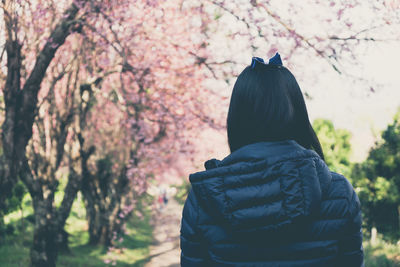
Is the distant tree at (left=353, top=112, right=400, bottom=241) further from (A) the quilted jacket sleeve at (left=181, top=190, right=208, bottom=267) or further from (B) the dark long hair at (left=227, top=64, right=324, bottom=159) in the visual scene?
(A) the quilted jacket sleeve at (left=181, top=190, right=208, bottom=267)

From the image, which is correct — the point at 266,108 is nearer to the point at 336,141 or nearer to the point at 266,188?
the point at 266,188

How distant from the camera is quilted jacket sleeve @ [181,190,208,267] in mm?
1730

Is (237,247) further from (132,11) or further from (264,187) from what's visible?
(132,11)

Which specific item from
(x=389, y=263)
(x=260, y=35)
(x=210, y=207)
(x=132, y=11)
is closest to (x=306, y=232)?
(x=210, y=207)

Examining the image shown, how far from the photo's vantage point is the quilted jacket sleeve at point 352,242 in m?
1.65

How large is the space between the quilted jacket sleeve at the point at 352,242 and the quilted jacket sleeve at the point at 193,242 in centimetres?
56

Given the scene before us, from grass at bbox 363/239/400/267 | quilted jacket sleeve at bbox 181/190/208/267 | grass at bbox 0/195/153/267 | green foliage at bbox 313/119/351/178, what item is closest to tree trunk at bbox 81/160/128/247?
grass at bbox 0/195/153/267

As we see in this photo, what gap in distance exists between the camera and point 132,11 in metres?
8.56

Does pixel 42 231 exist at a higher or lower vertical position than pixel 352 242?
lower

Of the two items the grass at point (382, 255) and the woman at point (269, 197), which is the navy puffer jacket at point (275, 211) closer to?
the woman at point (269, 197)

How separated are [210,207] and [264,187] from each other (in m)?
→ 0.24

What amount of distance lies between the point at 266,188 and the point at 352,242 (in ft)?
1.41

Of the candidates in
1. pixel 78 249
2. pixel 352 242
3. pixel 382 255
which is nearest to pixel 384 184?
pixel 382 255

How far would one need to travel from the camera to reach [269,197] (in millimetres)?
1584
